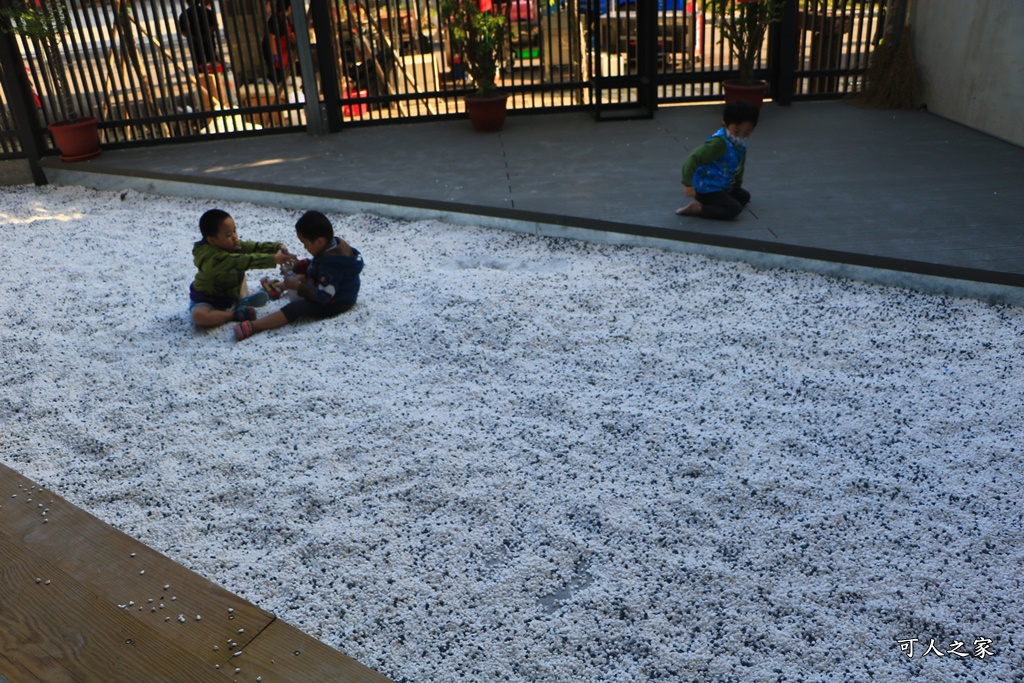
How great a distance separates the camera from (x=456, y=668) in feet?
7.36

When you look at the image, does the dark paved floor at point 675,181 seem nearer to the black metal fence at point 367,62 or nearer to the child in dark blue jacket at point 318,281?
the black metal fence at point 367,62

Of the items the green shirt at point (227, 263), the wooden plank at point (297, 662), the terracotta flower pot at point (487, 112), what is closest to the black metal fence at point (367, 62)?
the terracotta flower pot at point (487, 112)

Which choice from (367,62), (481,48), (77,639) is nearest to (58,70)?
(367,62)

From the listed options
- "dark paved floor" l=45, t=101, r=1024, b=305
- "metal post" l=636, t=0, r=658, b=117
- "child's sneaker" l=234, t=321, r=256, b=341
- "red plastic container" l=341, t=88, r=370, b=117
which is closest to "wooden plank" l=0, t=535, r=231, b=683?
"child's sneaker" l=234, t=321, r=256, b=341

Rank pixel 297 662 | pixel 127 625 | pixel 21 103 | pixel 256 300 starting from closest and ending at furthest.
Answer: pixel 297 662, pixel 127 625, pixel 256 300, pixel 21 103

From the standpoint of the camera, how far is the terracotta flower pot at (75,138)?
7.66 m

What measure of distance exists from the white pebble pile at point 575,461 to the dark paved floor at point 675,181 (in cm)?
31

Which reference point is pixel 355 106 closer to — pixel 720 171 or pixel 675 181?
pixel 675 181

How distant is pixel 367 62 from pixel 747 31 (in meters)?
3.66

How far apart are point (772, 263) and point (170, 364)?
10.7ft

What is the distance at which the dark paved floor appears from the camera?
4785 mm

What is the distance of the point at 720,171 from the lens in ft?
17.3

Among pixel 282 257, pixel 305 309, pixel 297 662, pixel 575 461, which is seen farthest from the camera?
pixel 305 309

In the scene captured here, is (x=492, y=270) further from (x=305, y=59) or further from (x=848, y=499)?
(x=305, y=59)
